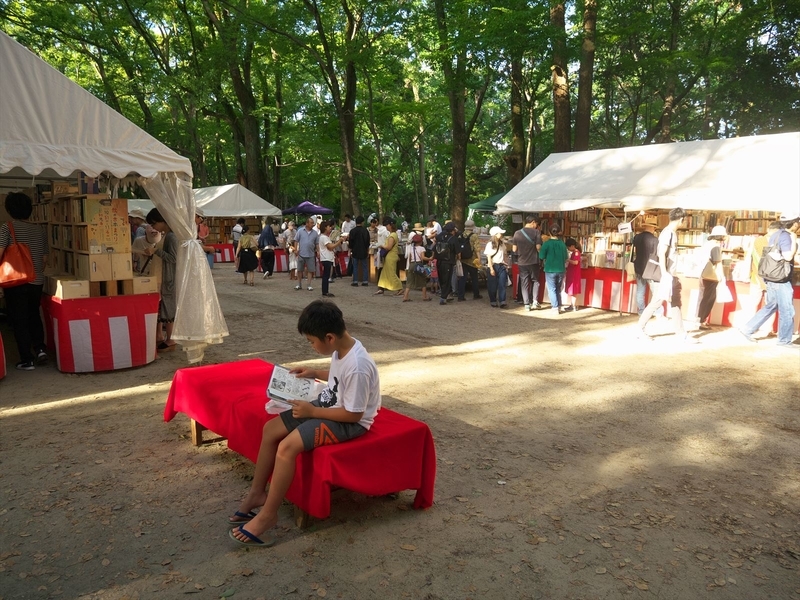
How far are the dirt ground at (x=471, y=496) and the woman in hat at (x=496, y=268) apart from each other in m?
4.58

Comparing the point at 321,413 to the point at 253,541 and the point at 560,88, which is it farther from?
the point at 560,88

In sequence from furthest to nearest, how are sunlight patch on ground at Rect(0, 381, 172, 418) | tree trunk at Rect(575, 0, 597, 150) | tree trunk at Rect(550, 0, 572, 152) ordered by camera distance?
tree trunk at Rect(550, 0, 572, 152) < tree trunk at Rect(575, 0, 597, 150) < sunlight patch on ground at Rect(0, 381, 172, 418)

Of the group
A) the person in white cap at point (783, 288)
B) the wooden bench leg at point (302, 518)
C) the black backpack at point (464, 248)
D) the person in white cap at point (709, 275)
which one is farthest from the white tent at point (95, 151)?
the person in white cap at point (783, 288)

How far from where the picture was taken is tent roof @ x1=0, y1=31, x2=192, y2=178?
21.7 ft

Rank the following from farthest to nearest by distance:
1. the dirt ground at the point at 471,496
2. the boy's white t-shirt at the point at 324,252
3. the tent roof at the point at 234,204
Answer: the tent roof at the point at 234,204, the boy's white t-shirt at the point at 324,252, the dirt ground at the point at 471,496

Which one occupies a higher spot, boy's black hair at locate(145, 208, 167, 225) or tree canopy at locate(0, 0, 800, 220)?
tree canopy at locate(0, 0, 800, 220)

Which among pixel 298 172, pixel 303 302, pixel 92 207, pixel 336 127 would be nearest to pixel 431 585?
pixel 92 207

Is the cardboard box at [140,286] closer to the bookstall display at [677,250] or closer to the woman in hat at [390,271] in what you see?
the woman in hat at [390,271]

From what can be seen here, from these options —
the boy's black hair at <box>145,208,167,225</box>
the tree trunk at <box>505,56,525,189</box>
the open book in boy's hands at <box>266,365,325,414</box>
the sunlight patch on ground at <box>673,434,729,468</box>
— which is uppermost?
the tree trunk at <box>505,56,525,189</box>

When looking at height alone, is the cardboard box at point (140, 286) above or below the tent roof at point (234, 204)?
below

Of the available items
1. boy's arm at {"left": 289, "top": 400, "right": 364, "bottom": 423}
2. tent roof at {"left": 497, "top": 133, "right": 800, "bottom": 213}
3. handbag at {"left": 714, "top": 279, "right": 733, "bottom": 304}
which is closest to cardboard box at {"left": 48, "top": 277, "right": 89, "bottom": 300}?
boy's arm at {"left": 289, "top": 400, "right": 364, "bottom": 423}

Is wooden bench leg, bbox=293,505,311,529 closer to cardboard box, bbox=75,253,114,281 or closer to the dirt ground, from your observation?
the dirt ground

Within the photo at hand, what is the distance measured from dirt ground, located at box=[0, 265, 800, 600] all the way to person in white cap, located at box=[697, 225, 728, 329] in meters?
2.23

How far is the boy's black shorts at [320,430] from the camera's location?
3.62 meters
